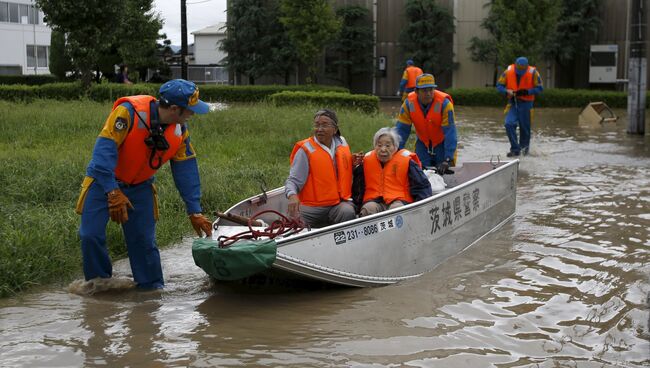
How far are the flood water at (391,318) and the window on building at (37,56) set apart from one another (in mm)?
48922

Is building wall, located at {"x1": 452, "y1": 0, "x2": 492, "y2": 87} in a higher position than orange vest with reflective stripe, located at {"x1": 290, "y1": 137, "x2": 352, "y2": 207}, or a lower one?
higher

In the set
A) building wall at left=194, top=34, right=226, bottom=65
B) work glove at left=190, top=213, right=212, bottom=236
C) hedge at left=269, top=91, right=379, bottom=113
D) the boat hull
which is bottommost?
the boat hull

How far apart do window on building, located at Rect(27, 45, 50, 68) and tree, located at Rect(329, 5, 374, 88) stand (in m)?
24.7

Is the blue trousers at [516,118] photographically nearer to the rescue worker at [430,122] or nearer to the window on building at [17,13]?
the rescue worker at [430,122]

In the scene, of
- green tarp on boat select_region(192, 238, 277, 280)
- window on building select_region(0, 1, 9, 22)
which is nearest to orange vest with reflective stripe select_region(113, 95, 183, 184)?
green tarp on boat select_region(192, 238, 277, 280)

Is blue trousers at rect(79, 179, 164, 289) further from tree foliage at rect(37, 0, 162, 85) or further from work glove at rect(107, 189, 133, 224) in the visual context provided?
tree foliage at rect(37, 0, 162, 85)

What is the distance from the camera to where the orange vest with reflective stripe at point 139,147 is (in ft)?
21.4

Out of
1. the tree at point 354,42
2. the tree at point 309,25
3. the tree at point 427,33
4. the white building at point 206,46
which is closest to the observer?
the tree at point 309,25

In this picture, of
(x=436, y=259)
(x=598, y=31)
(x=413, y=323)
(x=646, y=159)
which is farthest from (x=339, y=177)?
(x=598, y=31)

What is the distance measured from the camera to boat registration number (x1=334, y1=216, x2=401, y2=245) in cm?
680

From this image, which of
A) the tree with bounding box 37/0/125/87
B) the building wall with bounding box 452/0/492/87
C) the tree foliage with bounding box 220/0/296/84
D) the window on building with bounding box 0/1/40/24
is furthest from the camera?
the window on building with bounding box 0/1/40/24

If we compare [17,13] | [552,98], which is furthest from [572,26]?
[17,13]

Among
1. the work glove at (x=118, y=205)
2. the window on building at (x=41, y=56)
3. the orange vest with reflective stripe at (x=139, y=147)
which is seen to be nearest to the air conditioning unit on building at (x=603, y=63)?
the orange vest with reflective stripe at (x=139, y=147)

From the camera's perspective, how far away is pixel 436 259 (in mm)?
8195
